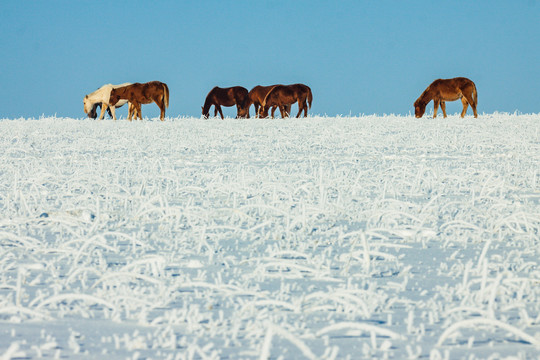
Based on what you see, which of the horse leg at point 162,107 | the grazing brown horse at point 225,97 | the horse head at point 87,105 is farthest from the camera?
the horse head at point 87,105

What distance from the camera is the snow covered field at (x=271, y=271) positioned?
2.20 meters

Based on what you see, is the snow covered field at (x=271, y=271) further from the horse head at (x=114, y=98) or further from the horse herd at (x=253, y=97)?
the horse head at (x=114, y=98)

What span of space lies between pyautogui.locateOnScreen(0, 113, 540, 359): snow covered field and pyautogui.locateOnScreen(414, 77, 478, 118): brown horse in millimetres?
18108

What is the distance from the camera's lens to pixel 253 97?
98.6 ft

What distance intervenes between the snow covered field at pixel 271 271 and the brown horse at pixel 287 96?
2117 centimetres

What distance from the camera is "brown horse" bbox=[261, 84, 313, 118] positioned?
27594 mm

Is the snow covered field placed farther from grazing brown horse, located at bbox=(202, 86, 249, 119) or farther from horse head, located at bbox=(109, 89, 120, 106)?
grazing brown horse, located at bbox=(202, 86, 249, 119)

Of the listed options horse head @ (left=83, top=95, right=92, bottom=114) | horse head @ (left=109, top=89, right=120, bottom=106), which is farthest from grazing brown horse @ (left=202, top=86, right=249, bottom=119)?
horse head @ (left=83, top=95, right=92, bottom=114)

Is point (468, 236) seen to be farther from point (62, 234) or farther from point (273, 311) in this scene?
point (62, 234)

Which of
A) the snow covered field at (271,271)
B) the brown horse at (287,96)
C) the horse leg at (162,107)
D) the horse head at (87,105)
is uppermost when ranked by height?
the horse head at (87,105)

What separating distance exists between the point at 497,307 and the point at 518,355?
0.57 meters

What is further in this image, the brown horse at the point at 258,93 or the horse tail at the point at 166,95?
the brown horse at the point at 258,93

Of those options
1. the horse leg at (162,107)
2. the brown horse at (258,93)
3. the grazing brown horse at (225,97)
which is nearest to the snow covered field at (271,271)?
the horse leg at (162,107)

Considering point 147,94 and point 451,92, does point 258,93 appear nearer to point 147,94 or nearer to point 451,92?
point 147,94
